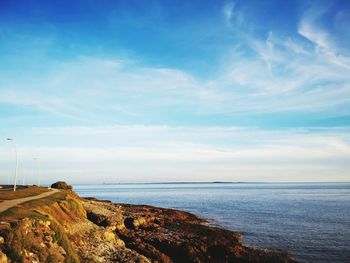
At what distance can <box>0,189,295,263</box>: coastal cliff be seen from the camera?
19.4 metres

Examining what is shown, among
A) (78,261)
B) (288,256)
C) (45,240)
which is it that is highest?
(45,240)

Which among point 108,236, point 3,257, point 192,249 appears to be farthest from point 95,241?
point 3,257

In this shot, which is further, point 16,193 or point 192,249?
point 16,193

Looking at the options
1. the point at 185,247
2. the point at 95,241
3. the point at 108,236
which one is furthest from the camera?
the point at 185,247

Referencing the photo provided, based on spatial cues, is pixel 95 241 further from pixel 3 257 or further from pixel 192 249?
pixel 3 257

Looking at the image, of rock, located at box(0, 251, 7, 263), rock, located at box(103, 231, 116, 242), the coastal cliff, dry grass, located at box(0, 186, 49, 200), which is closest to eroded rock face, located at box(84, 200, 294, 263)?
the coastal cliff

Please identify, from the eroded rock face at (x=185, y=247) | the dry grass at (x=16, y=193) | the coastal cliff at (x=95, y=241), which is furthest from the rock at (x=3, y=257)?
the dry grass at (x=16, y=193)

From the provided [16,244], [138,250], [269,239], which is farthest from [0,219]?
[269,239]

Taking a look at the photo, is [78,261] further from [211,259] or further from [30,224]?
[211,259]

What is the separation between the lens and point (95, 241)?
96.2 ft

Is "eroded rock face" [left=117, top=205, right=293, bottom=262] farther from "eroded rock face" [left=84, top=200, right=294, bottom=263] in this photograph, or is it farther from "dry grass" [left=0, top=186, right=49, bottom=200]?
"dry grass" [left=0, top=186, right=49, bottom=200]

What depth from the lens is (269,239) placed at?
4378 centimetres

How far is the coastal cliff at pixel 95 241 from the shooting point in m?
19.4

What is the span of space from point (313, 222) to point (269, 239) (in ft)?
61.3
